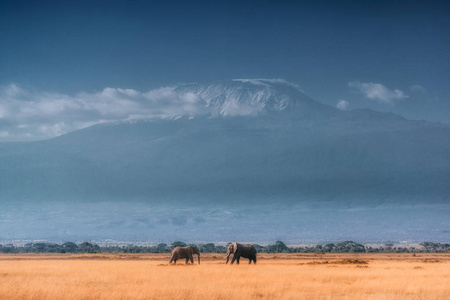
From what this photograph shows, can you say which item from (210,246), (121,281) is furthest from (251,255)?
(210,246)

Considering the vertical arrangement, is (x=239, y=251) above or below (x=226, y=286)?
above

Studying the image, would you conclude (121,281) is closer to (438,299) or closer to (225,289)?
(225,289)

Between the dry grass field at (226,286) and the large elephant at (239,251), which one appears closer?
the dry grass field at (226,286)

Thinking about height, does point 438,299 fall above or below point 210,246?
below

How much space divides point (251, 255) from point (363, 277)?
18839 mm

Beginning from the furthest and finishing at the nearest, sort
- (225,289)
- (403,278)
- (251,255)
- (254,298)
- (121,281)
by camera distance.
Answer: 1. (251,255)
2. (403,278)
3. (121,281)
4. (225,289)
5. (254,298)

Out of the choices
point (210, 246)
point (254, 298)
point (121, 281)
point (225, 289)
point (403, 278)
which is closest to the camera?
point (254, 298)

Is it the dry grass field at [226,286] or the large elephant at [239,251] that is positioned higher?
the large elephant at [239,251]

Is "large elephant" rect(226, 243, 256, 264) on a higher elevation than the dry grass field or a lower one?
higher

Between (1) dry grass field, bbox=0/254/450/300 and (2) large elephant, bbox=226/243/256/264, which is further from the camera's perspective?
(2) large elephant, bbox=226/243/256/264

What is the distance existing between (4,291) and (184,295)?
339 inches

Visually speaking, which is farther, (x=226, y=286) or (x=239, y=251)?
(x=239, y=251)

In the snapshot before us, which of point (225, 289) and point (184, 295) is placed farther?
point (225, 289)

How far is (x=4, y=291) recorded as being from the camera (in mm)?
31859
